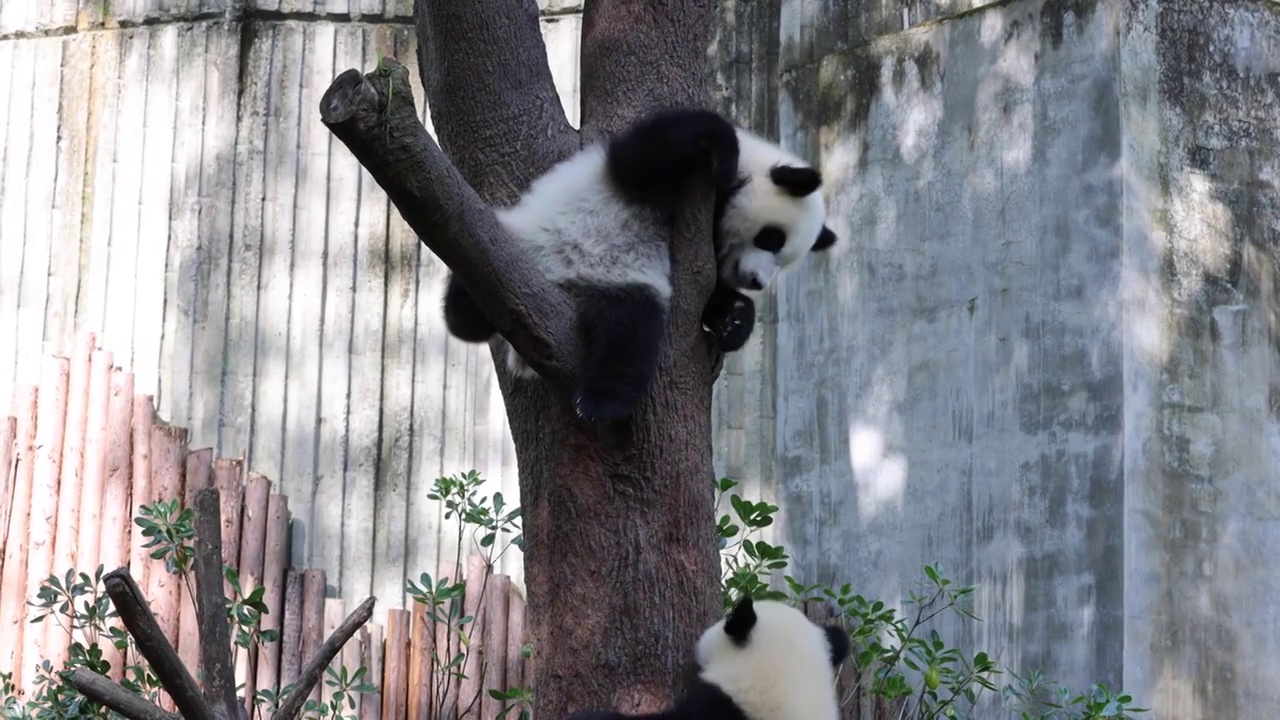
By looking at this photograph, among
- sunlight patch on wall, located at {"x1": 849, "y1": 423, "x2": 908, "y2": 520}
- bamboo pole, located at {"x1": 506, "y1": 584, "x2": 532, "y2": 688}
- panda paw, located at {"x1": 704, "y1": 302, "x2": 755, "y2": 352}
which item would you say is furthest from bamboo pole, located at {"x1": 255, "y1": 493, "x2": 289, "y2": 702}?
panda paw, located at {"x1": 704, "y1": 302, "x2": 755, "y2": 352}

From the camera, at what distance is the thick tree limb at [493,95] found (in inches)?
160

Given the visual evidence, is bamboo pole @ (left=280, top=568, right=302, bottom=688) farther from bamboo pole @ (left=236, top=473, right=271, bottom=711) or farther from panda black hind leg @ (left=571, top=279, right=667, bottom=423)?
panda black hind leg @ (left=571, top=279, right=667, bottom=423)

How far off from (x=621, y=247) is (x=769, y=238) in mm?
780

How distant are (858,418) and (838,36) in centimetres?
194

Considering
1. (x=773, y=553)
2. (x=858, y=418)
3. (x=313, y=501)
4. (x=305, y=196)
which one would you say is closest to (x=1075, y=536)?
(x=858, y=418)

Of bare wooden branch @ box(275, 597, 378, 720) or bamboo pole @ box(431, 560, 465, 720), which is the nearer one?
bare wooden branch @ box(275, 597, 378, 720)

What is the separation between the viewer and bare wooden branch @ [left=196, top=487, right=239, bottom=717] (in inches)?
142

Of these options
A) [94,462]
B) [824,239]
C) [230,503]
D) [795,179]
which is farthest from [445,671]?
[795,179]

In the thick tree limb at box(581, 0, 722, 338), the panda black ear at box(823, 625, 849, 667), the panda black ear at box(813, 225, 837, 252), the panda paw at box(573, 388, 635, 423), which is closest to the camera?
the panda paw at box(573, 388, 635, 423)

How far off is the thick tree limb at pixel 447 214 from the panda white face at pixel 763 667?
645 mm

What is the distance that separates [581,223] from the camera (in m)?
4.07

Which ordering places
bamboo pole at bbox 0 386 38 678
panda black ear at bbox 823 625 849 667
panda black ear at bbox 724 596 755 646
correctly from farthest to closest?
1. bamboo pole at bbox 0 386 38 678
2. panda black ear at bbox 823 625 849 667
3. panda black ear at bbox 724 596 755 646

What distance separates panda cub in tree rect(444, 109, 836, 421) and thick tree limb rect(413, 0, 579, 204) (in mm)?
71

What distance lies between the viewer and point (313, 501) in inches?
321
